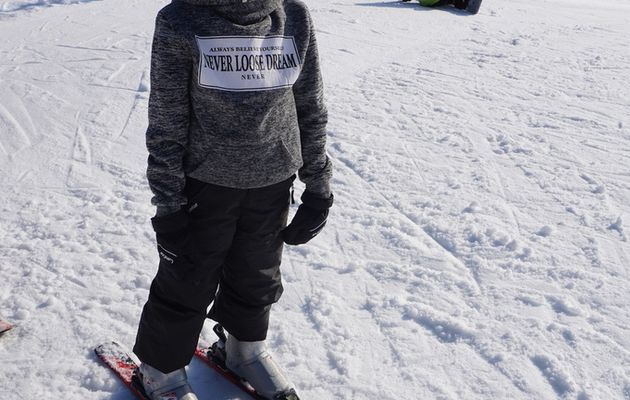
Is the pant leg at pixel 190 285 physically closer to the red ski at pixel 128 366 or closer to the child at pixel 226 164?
the child at pixel 226 164

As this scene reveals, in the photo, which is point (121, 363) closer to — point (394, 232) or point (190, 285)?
point (190, 285)

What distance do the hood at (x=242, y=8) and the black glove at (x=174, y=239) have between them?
59cm

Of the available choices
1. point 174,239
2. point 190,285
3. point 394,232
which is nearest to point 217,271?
point 190,285

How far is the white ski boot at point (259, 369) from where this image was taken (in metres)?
2.26

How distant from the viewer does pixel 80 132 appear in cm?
463

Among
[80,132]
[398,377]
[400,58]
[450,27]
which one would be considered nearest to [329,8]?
[450,27]

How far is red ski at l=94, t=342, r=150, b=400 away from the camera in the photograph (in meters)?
2.28

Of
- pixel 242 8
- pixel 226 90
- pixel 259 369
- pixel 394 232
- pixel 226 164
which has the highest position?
pixel 242 8

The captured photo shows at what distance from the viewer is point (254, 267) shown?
209cm

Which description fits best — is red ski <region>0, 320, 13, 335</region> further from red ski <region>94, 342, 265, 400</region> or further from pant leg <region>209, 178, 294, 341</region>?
pant leg <region>209, 178, 294, 341</region>

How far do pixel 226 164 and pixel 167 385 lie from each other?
0.85 m

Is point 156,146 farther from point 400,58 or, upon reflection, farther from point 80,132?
point 400,58

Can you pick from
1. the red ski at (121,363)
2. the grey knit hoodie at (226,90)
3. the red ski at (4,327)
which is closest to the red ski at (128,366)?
the red ski at (121,363)

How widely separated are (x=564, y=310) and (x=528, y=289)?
209mm
